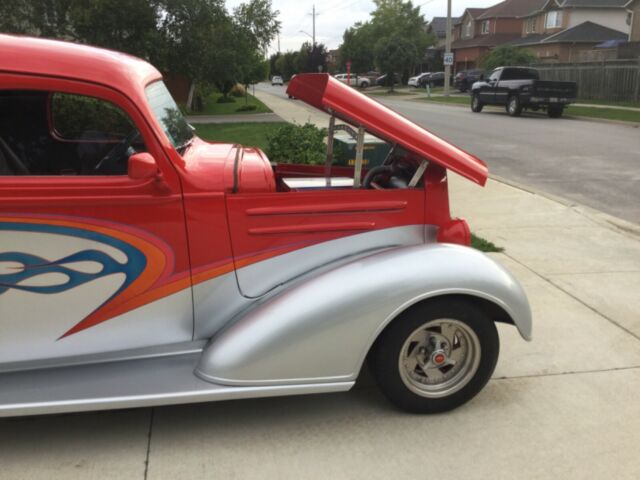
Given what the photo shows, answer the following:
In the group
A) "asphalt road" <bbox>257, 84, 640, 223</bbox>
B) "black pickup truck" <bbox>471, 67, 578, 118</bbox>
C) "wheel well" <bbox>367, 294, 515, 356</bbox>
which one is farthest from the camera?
"black pickup truck" <bbox>471, 67, 578, 118</bbox>

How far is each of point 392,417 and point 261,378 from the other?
762mm

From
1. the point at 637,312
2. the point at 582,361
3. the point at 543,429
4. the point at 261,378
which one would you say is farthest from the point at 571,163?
the point at 261,378

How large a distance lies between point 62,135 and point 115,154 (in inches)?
20.5

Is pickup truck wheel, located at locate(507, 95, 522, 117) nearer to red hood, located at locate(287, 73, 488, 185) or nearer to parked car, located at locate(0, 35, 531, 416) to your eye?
red hood, located at locate(287, 73, 488, 185)

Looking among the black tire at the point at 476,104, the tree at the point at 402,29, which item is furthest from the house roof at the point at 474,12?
the black tire at the point at 476,104

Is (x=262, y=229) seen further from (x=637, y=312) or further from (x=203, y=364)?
(x=637, y=312)

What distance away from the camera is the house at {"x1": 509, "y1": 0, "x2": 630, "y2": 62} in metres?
45.6

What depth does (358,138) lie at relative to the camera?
3076 millimetres

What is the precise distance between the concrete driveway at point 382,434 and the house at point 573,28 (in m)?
46.4

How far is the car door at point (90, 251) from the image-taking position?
2.63m

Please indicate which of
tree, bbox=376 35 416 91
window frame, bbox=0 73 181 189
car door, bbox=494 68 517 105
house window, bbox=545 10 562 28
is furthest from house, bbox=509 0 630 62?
window frame, bbox=0 73 181 189

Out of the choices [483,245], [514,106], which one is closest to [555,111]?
[514,106]

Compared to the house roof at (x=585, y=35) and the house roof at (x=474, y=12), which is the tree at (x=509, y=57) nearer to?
the house roof at (x=585, y=35)

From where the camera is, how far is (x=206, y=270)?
9.46 feet
